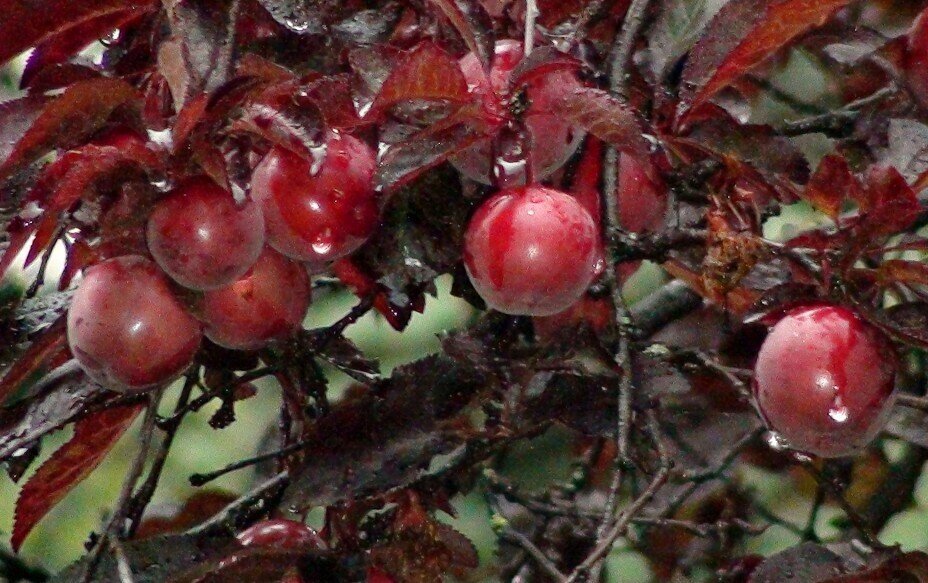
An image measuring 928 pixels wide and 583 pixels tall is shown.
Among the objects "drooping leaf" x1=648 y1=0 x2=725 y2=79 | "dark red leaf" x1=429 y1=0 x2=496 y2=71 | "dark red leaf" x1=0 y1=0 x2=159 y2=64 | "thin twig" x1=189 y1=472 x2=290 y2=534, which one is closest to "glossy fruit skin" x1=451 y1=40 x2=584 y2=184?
"dark red leaf" x1=429 y1=0 x2=496 y2=71

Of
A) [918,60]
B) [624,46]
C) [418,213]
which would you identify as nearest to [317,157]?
[418,213]

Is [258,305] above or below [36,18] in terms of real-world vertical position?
below

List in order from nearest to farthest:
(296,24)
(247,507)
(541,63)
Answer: (541,63), (296,24), (247,507)

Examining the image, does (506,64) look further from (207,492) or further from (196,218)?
(207,492)

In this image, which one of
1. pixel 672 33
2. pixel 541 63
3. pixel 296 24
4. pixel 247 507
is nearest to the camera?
pixel 541 63

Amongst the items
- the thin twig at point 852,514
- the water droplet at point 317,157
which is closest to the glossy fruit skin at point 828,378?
the thin twig at point 852,514

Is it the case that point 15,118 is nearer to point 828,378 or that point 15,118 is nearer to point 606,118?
point 606,118

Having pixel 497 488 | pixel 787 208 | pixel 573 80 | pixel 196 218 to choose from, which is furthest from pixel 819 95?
pixel 196 218
